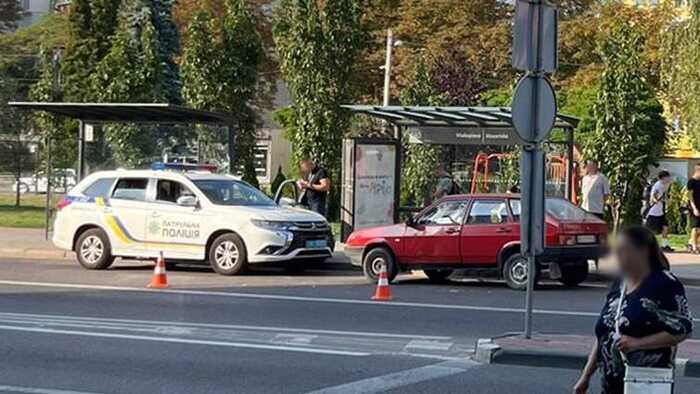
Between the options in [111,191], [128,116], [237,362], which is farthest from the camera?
[128,116]

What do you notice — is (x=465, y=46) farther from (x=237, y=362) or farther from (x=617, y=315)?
(x=617, y=315)

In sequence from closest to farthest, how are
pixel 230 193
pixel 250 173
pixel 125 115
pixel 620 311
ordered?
pixel 620 311 → pixel 230 193 → pixel 125 115 → pixel 250 173

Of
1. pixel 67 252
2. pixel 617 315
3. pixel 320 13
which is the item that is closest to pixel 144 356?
pixel 617 315

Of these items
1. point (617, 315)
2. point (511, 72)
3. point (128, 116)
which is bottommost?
point (617, 315)

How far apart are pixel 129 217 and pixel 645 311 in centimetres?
1515

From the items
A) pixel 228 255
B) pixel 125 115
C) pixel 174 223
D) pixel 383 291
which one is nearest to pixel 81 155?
pixel 125 115

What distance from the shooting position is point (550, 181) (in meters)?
27.2

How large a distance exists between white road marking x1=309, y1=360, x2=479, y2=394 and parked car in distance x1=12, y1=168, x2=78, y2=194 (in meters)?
16.1

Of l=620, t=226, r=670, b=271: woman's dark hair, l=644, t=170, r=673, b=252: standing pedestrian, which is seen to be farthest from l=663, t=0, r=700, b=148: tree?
l=620, t=226, r=670, b=271: woman's dark hair

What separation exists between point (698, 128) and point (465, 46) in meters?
13.1

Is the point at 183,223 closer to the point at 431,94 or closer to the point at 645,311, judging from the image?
the point at 645,311

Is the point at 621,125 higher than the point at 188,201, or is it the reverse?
the point at 621,125

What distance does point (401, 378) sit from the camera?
10172mm

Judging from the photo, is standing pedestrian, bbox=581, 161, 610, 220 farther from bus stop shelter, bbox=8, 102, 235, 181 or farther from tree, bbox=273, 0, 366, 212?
tree, bbox=273, 0, 366, 212
